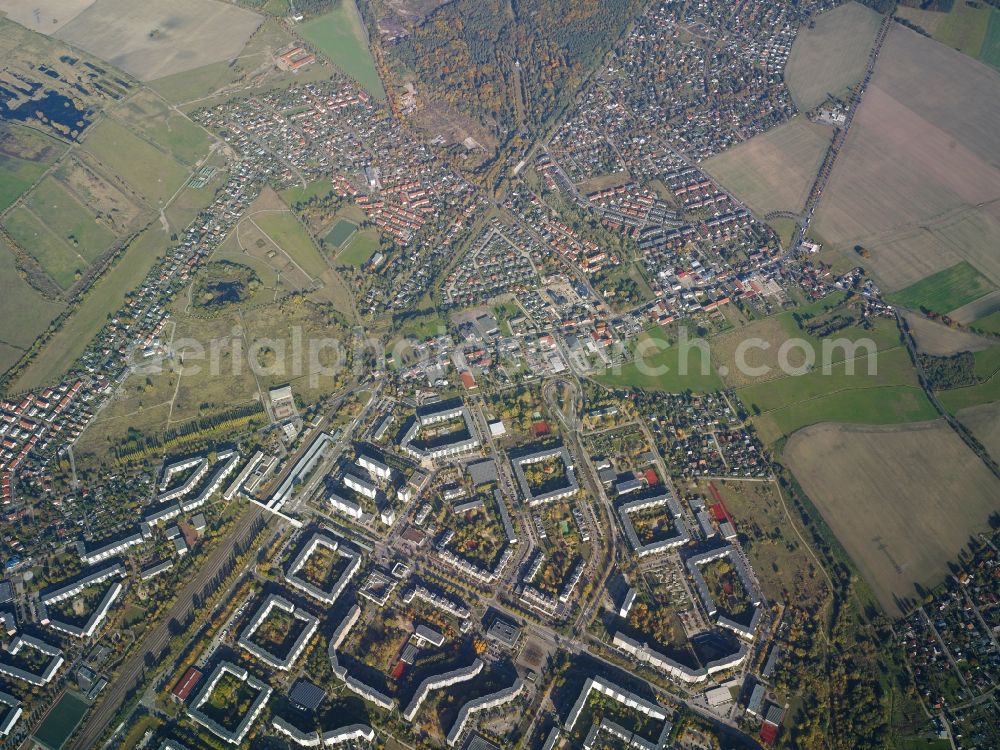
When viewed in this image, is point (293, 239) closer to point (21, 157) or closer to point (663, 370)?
point (21, 157)

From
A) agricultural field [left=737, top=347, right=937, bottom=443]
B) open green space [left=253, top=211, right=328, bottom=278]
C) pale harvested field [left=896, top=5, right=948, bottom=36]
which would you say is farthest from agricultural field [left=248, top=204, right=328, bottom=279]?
pale harvested field [left=896, top=5, right=948, bottom=36]

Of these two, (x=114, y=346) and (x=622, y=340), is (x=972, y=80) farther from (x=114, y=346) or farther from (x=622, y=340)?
(x=114, y=346)

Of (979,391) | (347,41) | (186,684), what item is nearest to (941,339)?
(979,391)

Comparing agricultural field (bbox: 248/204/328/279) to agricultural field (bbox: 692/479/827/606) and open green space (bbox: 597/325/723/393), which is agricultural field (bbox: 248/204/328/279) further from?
agricultural field (bbox: 692/479/827/606)

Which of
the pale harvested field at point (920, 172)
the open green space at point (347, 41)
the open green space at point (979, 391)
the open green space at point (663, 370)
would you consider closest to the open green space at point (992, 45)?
the pale harvested field at point (920, 172)

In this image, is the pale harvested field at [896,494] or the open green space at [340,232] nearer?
the pale harvested field at [896,494]

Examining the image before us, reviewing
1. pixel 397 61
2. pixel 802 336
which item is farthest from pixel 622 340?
pixel 397 61

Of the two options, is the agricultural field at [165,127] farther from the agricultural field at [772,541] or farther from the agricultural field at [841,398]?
the agricultural field at [772,541]
